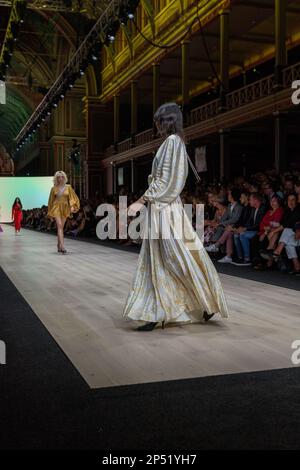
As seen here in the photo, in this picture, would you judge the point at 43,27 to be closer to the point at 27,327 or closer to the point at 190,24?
the point at 190,24

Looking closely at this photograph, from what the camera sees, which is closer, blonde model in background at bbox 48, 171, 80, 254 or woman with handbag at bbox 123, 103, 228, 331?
woman with handbag at bbox 123, 103, 228, 331

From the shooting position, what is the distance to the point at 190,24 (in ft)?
51.5

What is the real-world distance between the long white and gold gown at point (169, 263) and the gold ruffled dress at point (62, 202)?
6447 millimetres

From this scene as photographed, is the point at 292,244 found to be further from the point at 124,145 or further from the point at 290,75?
the point at 124,145

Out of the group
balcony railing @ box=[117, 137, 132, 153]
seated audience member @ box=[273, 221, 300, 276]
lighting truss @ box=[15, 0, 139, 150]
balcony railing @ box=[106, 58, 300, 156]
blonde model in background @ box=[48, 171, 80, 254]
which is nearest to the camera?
seated audience member @ box=[273, 221, 300, 276]

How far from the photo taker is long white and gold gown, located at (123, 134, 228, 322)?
3.50m

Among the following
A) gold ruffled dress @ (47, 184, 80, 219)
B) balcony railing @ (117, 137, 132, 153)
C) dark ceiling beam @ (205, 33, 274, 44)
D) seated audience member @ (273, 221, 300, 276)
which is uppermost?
dark ceiling beam @ (205, 33, 274, 44)

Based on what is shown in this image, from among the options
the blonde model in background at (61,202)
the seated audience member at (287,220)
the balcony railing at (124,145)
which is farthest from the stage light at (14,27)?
the seated audience member at (287,220)

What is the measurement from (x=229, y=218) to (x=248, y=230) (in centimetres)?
62

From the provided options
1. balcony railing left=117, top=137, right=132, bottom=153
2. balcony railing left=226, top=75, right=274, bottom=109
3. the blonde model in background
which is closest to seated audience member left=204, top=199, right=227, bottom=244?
the blonde model in background

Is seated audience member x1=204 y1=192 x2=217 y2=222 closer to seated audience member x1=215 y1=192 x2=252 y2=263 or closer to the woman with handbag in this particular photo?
seated audience member x1=215 y1=192 x2=252 y2=263

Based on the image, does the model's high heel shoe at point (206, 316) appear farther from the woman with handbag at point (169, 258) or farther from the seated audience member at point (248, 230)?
the seated audience member at point (248, 230)

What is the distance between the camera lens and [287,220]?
267 inches

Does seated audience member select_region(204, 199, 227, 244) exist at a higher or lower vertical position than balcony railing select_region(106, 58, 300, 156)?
lower
